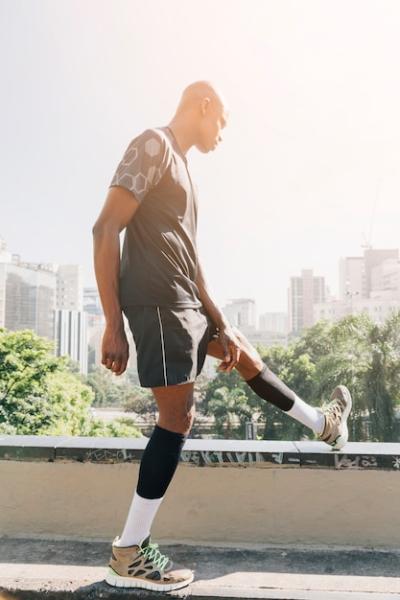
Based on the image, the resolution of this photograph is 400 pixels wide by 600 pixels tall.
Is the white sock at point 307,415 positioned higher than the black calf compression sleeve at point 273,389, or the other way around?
the black calf compression sleeve at point 273,389

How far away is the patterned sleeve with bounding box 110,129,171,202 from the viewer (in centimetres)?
133

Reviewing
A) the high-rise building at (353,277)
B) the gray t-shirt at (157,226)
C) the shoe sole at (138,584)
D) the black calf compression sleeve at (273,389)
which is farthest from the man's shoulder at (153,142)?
the high-rise building at (353,277)

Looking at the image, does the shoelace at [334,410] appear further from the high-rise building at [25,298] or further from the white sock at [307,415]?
the high-rise building at [25,298]

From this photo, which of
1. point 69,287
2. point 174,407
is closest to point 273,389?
point 174,407

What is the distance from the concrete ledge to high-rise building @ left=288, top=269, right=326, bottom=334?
4297 inches

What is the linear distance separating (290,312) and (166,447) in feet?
375

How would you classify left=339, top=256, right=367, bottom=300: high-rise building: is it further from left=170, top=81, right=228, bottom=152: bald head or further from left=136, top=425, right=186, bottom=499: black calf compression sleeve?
left=136, top=425, right=186, bottom=499: black calf compression sleeve

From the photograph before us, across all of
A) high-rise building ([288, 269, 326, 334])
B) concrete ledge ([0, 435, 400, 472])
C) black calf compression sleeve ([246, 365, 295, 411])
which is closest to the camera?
black calf compression sleeve ([246, 365, 295, 411])

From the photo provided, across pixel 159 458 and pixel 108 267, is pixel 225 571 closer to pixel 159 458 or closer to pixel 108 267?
pixel 159 458

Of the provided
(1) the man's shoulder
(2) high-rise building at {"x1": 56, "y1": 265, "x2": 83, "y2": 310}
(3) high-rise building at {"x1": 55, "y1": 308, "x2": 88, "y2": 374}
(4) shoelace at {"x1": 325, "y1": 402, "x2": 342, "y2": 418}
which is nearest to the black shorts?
(1) the man's shoulder

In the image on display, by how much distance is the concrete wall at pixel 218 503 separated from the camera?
69.4 inches

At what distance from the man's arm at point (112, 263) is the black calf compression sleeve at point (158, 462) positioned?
25 cm

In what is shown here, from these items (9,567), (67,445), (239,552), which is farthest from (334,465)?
(9,567)

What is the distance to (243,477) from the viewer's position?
5.95 ft
